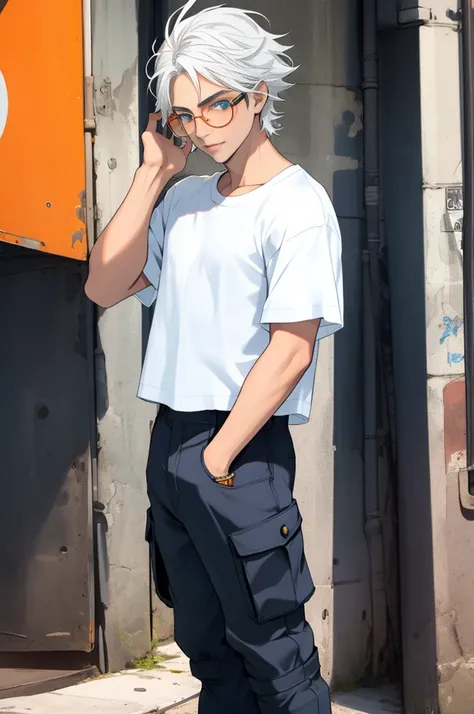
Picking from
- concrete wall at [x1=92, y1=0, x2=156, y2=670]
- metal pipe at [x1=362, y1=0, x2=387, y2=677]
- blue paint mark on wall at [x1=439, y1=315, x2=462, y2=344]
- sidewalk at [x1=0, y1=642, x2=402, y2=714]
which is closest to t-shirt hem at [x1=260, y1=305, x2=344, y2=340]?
blue paint mark on wall at [x1=439, y1=315, x2=462, y2=344]

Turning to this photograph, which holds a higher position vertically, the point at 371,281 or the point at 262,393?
the point at 371,281

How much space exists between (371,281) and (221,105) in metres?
1.61

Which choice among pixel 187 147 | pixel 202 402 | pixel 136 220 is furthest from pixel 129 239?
pixel 202 402

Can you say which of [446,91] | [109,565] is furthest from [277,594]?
[446,91]

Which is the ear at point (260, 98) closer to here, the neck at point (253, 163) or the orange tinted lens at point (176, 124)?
the neck at point (253, 163)

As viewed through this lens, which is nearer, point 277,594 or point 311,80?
point 277,594

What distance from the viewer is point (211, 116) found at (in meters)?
3.48

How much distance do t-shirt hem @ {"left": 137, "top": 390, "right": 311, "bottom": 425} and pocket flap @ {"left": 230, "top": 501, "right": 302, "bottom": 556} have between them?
1.02 ft

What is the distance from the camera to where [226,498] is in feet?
11.0

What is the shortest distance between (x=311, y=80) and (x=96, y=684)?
9.25 ft

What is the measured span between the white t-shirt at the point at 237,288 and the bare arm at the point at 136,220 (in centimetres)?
11

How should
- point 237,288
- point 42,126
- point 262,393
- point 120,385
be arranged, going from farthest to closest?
1. point 120,385
2. point 42,126
3. point 237,288
4. point 262,393

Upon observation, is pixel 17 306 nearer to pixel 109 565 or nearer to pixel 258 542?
pixel 109 565

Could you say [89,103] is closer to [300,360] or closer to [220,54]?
[220,54]
